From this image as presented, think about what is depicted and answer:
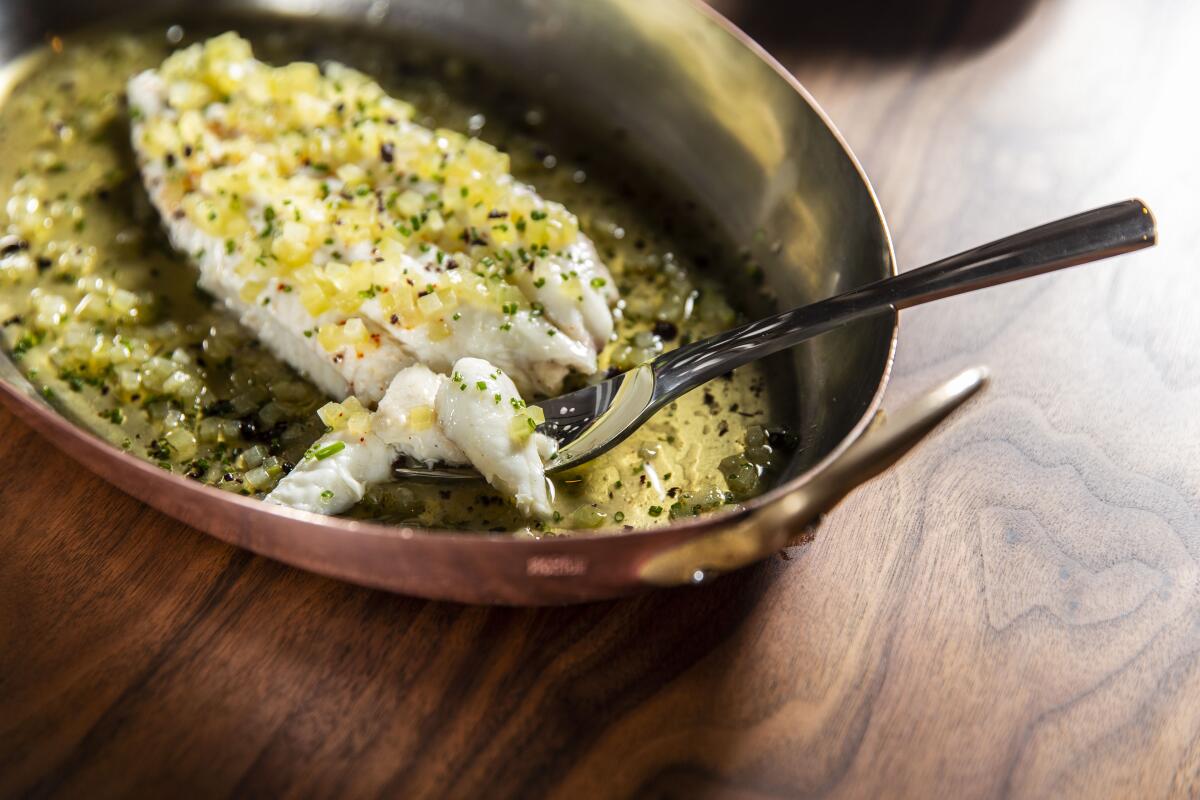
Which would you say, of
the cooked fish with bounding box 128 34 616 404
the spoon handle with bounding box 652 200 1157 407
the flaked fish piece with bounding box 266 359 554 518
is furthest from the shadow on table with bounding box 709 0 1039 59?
the flaked fish piece with bounding box 266 359 554 518

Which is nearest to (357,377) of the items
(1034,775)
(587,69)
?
(587,69)

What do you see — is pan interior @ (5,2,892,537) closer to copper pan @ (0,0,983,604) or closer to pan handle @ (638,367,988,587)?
copper pan @ (0,0,983,604)

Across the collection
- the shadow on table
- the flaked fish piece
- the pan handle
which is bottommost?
the flaked fish piece

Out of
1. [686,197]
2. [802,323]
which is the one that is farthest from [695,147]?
[802,323]

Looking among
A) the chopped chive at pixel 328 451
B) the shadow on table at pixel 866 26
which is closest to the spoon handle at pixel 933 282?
the chopped chive at pixel 328 451

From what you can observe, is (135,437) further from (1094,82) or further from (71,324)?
(1094,82)

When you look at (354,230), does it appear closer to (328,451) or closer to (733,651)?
(328,451)

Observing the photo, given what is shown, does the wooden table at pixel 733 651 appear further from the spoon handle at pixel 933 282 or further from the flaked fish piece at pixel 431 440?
the spoon handle at pixel 933 282
